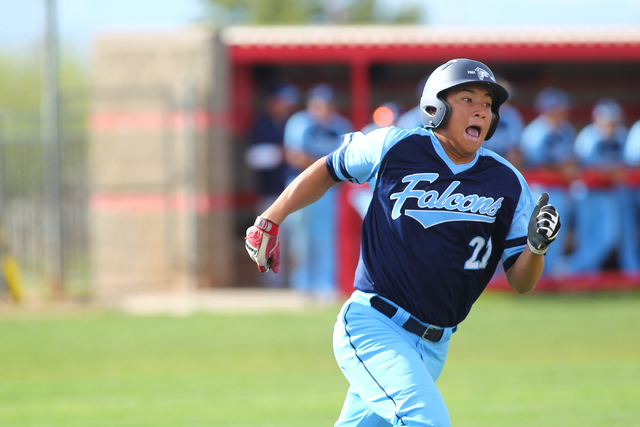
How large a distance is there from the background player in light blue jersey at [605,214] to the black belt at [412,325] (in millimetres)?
8296

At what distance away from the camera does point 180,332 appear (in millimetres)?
9078

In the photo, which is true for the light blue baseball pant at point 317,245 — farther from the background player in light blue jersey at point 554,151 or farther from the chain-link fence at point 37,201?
the chain-link fence at point 37,201

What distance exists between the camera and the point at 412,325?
339 centimetres

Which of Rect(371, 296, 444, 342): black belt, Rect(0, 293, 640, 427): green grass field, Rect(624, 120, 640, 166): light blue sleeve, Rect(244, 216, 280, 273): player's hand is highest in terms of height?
Rect(624, 120, 640, 166): light blue sleeve

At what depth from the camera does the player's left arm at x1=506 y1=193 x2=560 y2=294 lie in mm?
3254

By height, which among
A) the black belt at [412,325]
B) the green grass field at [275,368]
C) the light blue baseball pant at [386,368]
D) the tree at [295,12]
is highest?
the tree at [295,12]

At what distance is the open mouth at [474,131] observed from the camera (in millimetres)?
3391

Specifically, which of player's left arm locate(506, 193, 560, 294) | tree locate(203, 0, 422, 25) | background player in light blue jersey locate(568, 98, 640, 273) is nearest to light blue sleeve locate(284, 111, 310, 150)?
background player in light blue jersey locate(568, 98, 640, 273)

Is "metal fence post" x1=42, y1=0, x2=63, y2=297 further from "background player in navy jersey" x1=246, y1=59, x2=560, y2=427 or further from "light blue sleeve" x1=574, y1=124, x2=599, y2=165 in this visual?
"background player in navy jersey" x1=246, y1=59, x2=560, y2=427

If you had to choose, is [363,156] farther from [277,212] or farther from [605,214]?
[605,214]

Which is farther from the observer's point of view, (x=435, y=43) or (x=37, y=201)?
(x=37, y=201)

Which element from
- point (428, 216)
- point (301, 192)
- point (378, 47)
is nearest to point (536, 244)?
point (428, 216)

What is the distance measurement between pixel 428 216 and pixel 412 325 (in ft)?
1.60

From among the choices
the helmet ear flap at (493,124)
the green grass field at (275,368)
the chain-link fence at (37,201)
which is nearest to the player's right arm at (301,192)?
the helmet ear flap at (493,124)
